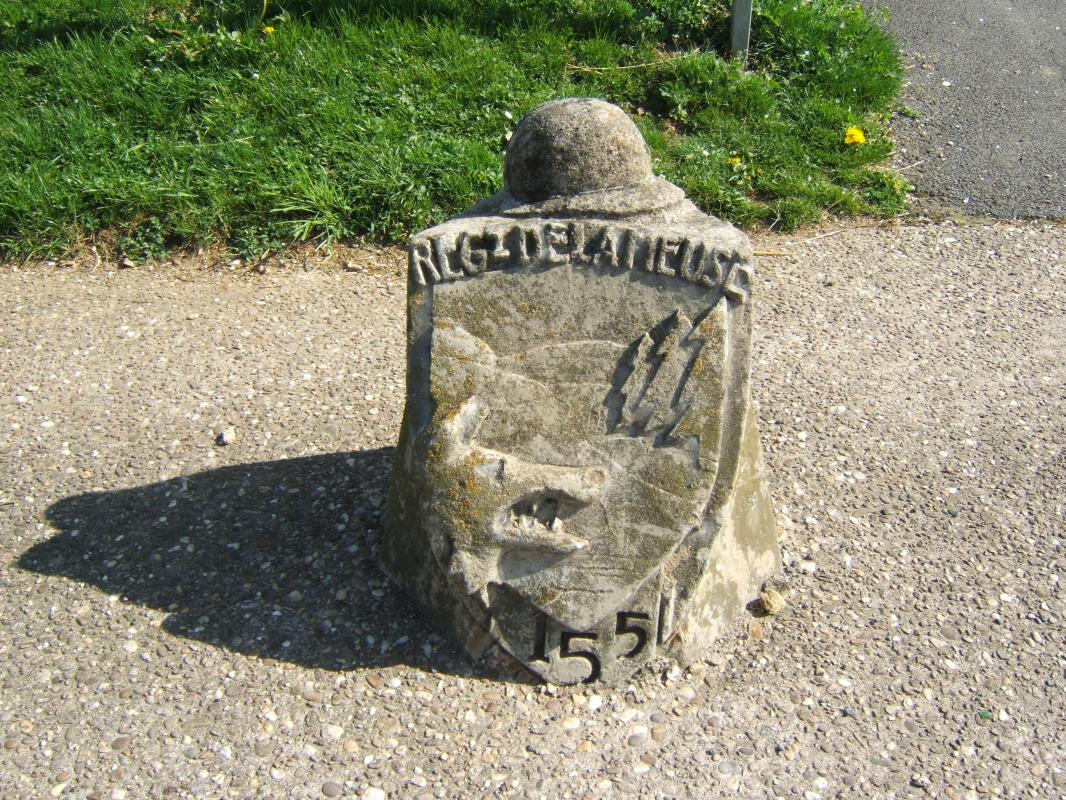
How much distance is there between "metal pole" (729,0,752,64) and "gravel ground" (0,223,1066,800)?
2.01 meters

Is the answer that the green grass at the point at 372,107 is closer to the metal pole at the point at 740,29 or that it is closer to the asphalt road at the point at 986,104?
the metal pole at the point at 740,29

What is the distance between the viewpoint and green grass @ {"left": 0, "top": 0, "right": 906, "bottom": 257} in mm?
5426

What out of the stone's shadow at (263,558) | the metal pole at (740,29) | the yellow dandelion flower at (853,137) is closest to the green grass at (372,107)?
the yellow dandelion flower at (853,137)

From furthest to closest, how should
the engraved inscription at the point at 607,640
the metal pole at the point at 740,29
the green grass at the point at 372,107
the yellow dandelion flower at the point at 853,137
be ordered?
1. the metal pole at the point at 740,29
2. the yellow dandelion flower at the point at 853,137
3. the green grass at the point at 372,107
4. the engraved inscription at the point at 607,640

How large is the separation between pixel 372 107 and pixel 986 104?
400 centimetres

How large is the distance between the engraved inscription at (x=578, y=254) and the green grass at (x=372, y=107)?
105 inches

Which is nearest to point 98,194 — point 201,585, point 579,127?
point 201,585

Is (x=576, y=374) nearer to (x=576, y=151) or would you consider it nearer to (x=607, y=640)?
(x=576, y=151)

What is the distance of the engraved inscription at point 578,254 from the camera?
8.89 feet

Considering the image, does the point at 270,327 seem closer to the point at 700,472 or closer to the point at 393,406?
the point at 393,406

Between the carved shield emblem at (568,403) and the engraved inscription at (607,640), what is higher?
the carved shield emblem at (568,403)

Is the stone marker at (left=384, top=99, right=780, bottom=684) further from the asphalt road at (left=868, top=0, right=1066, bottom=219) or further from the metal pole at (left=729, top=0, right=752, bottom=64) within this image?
the metal pole at (left=729, top=0, right=752, bottom=64)

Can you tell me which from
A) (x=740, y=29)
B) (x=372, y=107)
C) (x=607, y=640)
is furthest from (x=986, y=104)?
(x=607, y=640)

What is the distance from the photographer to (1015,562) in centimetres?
355
